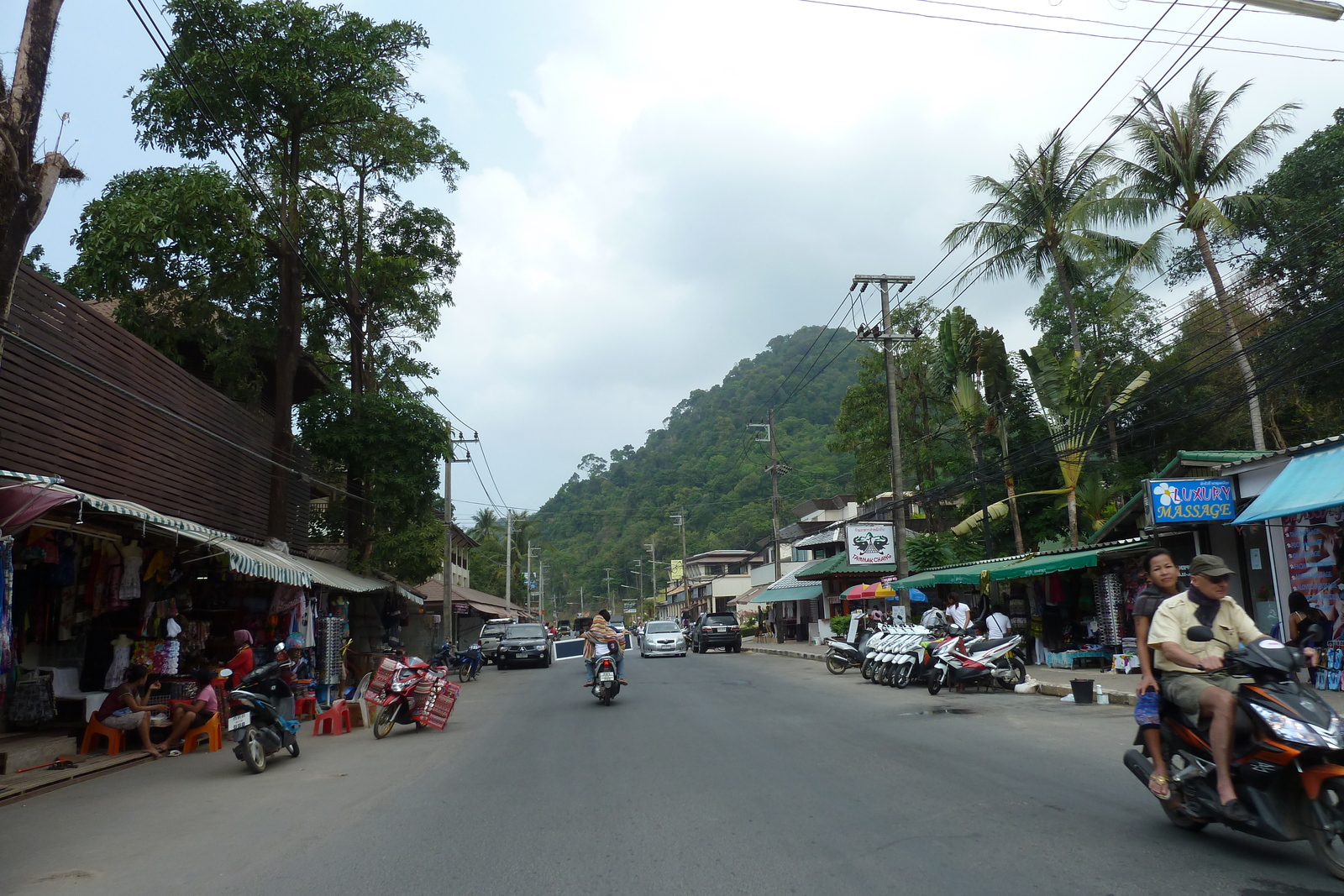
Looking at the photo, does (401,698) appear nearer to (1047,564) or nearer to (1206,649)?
(1206,649)

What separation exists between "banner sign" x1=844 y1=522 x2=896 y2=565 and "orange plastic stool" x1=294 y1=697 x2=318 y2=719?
19431 mm

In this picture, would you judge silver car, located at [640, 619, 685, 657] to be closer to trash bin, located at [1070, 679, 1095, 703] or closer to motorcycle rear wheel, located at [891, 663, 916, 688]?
motorcycle rear wheel, located at [891, 663, 916, 688]

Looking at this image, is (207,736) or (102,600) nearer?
(102,600)

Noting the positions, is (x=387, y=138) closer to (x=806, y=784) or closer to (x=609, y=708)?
(x=609, y=708)

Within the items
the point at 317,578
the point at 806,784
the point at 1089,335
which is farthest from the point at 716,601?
the point at 806,784

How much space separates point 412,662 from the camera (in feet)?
44.0

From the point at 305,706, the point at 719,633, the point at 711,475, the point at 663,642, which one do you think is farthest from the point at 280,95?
the point at 711,475

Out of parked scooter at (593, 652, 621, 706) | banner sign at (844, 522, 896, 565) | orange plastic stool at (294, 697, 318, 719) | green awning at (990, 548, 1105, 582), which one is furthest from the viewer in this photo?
banner sign at (844, 522, 896, 565)

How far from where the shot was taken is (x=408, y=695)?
43.1 feet

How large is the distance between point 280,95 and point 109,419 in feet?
30.3

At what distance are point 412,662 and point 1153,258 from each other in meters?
20.7

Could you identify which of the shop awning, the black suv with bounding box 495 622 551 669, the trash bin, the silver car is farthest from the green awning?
the shop awning

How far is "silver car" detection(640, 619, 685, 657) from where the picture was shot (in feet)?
121

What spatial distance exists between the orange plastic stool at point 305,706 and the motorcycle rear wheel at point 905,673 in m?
11.0
